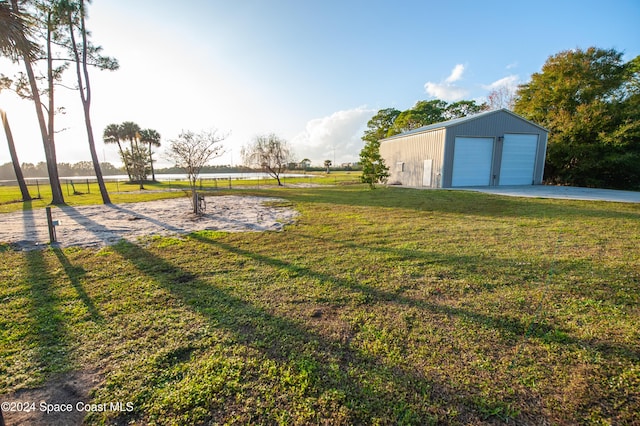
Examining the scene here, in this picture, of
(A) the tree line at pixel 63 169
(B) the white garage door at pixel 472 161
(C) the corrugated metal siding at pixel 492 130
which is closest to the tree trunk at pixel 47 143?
(C) the corrugated metal siding at pixel 492 130

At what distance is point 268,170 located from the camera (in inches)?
1082

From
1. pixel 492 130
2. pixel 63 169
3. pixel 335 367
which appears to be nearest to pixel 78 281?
pixel 335 367

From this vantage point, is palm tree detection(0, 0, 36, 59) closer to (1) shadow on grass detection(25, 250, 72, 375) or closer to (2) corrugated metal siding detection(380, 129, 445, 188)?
(1) shadow on grass detection(25, 250, 72, 375)

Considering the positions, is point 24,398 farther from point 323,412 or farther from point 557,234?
point 557,234

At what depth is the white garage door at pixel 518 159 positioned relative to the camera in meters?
16.8

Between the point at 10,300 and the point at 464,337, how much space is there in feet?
15.9

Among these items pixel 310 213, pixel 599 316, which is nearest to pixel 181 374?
pixel 599 316

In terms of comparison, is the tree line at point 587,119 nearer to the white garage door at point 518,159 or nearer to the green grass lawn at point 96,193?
the white garage door at point 518,159

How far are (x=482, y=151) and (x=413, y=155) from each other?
423 cm

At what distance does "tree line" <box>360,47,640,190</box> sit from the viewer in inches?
615

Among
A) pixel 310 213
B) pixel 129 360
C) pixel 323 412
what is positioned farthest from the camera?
pixel 310 213

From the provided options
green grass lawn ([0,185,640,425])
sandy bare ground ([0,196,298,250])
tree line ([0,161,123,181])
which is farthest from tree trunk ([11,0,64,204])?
tree line ([0,161,123,181])

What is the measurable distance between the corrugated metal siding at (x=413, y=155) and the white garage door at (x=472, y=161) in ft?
3.30

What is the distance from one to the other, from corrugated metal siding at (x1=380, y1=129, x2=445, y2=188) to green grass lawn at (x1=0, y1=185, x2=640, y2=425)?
40.8ft
